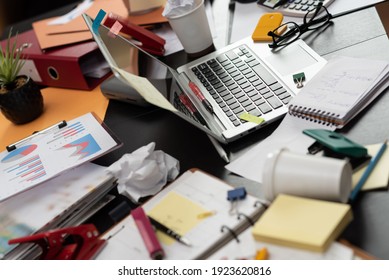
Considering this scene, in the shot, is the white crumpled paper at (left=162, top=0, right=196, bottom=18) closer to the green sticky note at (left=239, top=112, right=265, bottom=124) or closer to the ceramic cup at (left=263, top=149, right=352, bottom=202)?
the green sticky note at (left=239, top=112, right=265, bottom=124)

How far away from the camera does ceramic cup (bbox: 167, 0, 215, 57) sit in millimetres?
1324

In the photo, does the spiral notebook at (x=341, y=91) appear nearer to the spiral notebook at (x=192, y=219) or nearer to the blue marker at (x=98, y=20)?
the spiral notebook at (x=192, y=219)

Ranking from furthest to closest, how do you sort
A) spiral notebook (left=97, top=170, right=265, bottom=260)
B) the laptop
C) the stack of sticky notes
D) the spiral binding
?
the laptop
the spiral binding
spiral notebook (left=97, top=170, right=265, bottom=260)
the stack of sticky notes

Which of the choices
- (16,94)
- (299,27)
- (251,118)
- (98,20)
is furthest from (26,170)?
(299,27)

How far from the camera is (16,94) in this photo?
1.32m

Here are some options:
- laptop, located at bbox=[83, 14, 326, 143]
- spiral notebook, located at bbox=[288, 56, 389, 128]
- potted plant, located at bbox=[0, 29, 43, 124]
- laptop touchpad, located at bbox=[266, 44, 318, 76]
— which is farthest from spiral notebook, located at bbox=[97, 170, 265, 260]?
potted plant, located at bbox=[0, 29, 43, 124]

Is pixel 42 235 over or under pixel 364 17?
over

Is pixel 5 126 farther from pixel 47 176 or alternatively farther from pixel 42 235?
pixel 42 235

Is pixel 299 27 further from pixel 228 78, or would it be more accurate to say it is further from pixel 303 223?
pixel 303 223

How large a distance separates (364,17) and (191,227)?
757mm

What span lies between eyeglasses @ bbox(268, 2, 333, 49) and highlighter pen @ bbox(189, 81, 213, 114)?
0.75 feet

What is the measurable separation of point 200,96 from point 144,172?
278 mm
